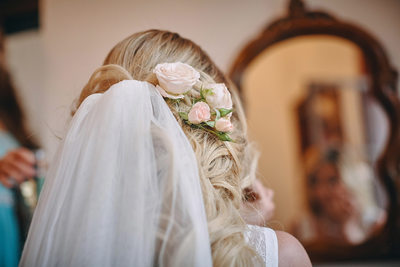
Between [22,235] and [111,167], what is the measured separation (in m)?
1.15

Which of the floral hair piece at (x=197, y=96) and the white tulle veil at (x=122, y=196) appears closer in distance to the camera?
the white tulle veil at (x=122, y=196)

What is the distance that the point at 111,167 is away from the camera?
24.7 inches

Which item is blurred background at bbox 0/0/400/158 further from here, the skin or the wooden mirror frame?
the skin

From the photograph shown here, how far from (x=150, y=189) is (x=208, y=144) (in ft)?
0.66

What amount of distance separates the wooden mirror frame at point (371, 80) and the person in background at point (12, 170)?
3.21 ft

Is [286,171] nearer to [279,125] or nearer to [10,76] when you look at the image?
[279,125]

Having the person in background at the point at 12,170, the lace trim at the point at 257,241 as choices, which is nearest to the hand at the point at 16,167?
the person in background at the point at 12,170

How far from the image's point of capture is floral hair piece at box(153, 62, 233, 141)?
0.72 metres

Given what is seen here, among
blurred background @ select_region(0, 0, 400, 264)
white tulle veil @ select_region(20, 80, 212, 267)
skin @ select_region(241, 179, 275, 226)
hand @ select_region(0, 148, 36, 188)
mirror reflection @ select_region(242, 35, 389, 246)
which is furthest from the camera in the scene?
mirror reflection @ select_region(242, 35, 389, 246)

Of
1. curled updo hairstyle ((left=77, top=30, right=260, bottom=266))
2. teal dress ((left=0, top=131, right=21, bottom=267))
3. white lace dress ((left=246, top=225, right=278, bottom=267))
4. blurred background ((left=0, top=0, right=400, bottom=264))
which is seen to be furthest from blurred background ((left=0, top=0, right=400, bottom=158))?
white lace dress ((left=246, top=225, right=278, bottom=267))

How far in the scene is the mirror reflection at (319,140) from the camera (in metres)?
1.66

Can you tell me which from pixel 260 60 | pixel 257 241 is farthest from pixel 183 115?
pixel 260 60

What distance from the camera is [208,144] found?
0.78 metres

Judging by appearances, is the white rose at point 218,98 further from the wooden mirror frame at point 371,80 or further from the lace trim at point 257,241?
the wooden mirror frame at point 371,80
